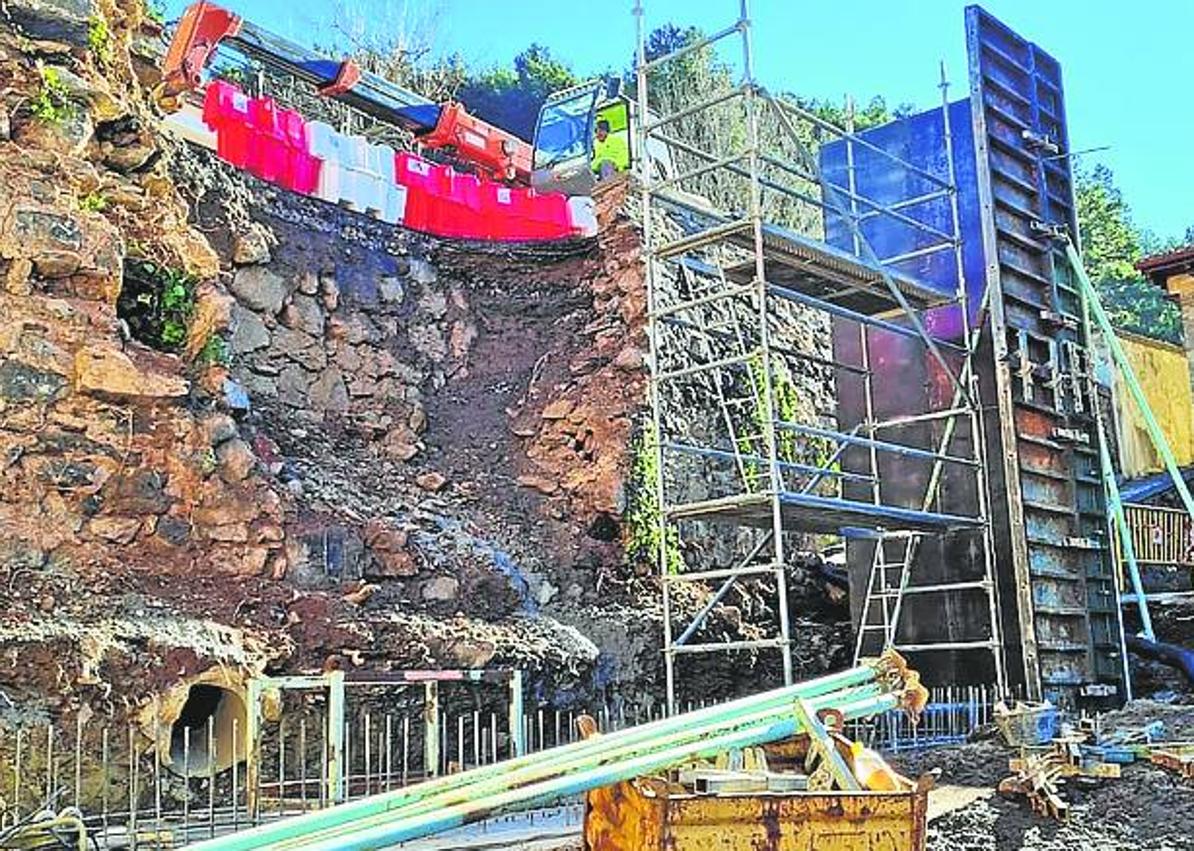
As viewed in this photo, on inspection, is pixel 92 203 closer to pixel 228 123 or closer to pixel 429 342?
pixel 228 123

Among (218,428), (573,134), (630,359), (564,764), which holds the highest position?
(573,134)

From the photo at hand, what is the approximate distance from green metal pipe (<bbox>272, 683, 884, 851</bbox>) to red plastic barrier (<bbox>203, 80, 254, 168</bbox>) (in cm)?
1323

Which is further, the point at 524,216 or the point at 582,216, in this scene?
the point at 582,216

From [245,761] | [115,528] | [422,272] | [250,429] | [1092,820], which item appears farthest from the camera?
[422,272]

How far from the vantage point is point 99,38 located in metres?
11.7

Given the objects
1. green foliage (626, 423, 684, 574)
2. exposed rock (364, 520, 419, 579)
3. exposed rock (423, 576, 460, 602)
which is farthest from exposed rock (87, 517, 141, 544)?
green foliage (626, 423, 684, 574)

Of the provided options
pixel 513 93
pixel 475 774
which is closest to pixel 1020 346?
pixel 475 774

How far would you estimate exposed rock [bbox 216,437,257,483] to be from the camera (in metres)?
11.3

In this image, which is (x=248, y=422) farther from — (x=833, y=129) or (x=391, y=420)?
(x=833, y=129)

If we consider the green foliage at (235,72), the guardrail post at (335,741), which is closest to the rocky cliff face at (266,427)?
the guardrail post at (335,741)

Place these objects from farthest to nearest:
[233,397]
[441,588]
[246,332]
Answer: [246,332]
[441,588]
[233,397]

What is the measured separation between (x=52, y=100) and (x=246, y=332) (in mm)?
4204

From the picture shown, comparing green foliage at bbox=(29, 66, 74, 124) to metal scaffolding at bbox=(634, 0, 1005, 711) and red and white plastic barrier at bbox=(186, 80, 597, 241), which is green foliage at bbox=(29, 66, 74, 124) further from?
metal scaffolding at bbox=(634, 0, 1005, 711)

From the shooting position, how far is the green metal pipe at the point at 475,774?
12.6 ft
